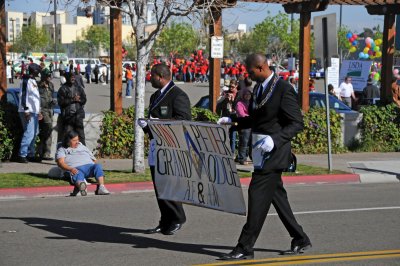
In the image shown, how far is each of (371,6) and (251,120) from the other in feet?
40.6

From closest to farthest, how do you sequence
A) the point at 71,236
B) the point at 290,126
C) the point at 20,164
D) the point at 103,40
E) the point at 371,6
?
the point at 290,126
the point at 71,236
the point at 20,164
the point at 371,6
the point at 103,40

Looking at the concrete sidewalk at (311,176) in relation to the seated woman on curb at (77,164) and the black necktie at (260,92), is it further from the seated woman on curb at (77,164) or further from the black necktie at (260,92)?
the black necktie at (260,92)

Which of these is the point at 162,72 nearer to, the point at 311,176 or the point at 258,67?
the point at 258,67

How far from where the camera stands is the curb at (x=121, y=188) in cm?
1241

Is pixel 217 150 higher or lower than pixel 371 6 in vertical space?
lower

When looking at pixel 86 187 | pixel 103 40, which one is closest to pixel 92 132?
pixel 86 187

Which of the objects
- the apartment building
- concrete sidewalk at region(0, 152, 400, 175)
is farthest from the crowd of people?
the apartment building

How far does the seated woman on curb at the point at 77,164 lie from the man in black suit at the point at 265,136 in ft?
17.2

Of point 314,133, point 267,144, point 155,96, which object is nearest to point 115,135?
point 314,133

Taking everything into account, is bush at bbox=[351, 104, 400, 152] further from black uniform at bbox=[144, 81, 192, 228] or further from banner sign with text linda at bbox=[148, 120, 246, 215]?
banner sign with text linda at bbox=[148, 120, 246, 215]

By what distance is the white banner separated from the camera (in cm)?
3073

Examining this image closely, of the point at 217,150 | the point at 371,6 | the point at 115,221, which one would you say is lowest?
the point at 115,221

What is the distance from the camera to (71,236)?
29.4 feet

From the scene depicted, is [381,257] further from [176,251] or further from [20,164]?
[20,164]
